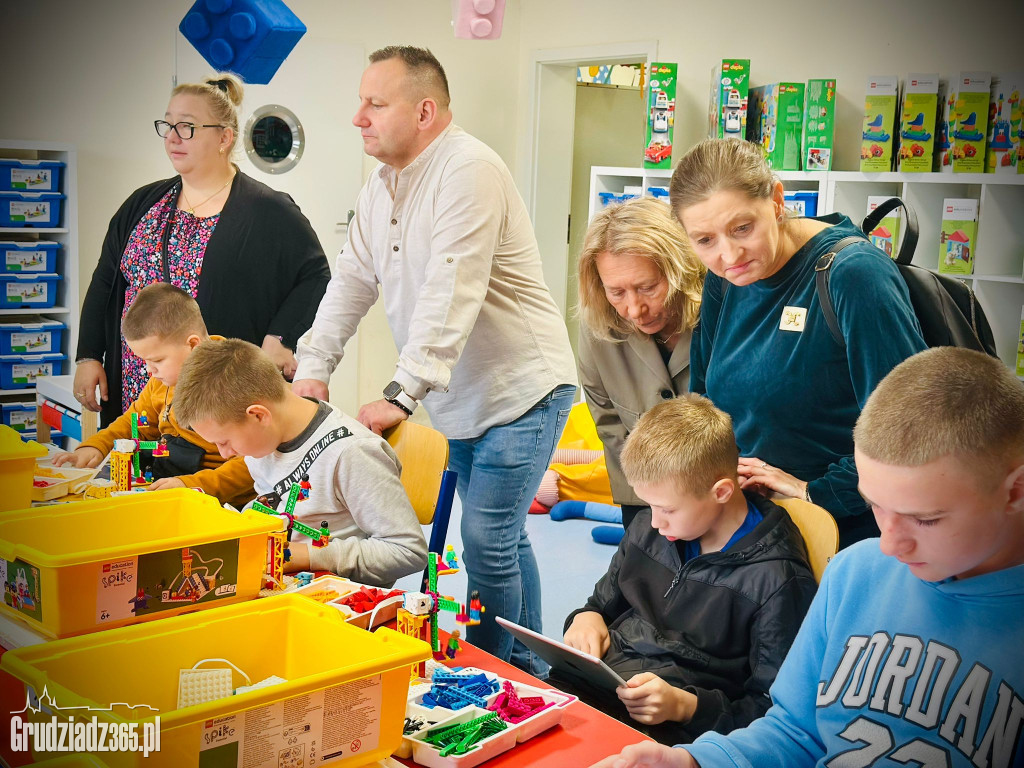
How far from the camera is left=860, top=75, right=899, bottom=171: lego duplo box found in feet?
13.5

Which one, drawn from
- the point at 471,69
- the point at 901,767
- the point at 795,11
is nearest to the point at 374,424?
the point at 901,767

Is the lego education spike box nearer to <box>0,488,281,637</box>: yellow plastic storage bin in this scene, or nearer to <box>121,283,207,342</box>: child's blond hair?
<box>121,283,207,342</box>: child's blond hair

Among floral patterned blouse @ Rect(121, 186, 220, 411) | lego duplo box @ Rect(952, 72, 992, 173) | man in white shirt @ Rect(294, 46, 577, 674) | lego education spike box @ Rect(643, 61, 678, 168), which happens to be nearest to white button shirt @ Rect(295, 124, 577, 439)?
man in white shirt @ Rect(294, 46, 577, 674)

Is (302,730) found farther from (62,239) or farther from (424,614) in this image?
(62,239)

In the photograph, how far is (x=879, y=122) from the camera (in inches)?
162

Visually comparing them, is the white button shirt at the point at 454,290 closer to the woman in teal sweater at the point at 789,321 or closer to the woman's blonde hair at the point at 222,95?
the woman in teal sweater at the point at 789,321

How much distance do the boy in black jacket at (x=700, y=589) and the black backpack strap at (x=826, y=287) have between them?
0.73 ft

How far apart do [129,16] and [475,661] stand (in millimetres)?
4320

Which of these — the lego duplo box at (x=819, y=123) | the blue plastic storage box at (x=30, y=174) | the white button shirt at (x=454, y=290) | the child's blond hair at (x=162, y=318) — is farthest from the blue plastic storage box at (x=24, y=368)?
the lego duplo box at (x=819, y=123)

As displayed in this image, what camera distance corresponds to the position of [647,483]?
160 cm

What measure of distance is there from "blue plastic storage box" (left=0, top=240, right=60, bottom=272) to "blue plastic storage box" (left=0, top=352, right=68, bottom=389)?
0.39 meters

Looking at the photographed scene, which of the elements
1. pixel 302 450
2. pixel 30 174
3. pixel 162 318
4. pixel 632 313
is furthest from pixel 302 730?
pixel 30 174

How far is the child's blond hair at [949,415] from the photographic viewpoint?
991 mm

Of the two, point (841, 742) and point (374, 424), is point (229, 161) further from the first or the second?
point (841, 742)
